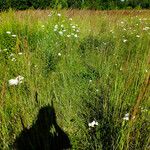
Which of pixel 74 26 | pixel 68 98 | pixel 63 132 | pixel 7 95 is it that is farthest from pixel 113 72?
pixel 74 26

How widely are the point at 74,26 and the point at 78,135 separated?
14.6 ft

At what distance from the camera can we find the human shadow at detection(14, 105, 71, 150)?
301 centimetres

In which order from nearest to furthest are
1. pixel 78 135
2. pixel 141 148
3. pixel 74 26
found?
pixel 141 148 → pixel 78 135 → pixel 74 26

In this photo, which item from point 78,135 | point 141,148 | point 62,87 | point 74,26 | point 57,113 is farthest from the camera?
point 74,26

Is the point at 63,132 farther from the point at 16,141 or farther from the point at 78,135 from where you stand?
the point at 16,141

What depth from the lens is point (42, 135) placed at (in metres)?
3.07

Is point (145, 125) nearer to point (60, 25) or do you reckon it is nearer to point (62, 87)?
point (62, 87)

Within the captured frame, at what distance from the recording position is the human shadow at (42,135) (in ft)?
9.88

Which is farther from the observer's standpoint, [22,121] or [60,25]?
[60,25]

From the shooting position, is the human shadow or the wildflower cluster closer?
the human shadow

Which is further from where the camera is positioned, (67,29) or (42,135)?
(67,29)

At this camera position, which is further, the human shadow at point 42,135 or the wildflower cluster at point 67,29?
the wildflower cluster at point 67,29

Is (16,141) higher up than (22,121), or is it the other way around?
(22,121)

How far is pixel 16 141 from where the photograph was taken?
9.85 ft
